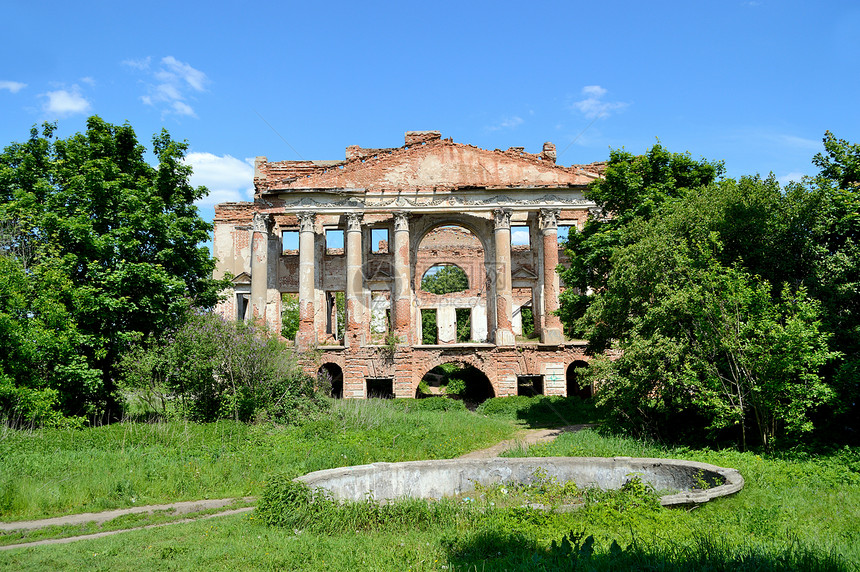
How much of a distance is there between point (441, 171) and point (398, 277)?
17.0ft

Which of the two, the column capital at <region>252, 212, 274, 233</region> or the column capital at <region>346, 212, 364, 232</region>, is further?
the column capital at <region>252, 212, 274, 233</region>

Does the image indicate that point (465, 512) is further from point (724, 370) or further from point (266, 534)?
point (724, 370)

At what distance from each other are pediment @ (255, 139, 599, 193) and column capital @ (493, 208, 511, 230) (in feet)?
3.90

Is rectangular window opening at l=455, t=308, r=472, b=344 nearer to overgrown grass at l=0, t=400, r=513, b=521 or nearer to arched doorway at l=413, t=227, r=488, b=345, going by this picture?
arched doorway at l=413, t=227, r=488, b=345

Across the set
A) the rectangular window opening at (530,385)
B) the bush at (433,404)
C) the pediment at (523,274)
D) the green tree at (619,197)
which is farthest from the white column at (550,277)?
the green tree at (619,197)

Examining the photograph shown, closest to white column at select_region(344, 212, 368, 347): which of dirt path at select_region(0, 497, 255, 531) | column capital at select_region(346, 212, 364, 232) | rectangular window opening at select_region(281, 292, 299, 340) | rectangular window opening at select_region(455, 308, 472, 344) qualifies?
column capital at select_region(346, 212, 364, 232)

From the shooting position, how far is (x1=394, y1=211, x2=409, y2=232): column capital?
86.7 feet

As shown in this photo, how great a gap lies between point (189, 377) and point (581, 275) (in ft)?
36.6

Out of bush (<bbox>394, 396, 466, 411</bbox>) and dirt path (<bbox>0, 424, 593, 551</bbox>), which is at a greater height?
bush (<bbox>394, 396, 466, 411</bbox>)

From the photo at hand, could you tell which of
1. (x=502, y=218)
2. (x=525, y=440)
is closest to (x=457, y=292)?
(x=502, y=218)

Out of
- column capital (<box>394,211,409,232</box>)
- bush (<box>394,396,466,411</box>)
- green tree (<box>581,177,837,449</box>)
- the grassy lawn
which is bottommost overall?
the grassy lawn

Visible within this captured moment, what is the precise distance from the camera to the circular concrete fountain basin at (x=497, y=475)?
8.23 m

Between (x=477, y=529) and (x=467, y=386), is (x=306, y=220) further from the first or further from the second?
(x=477, y=529)

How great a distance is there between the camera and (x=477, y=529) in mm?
6648
